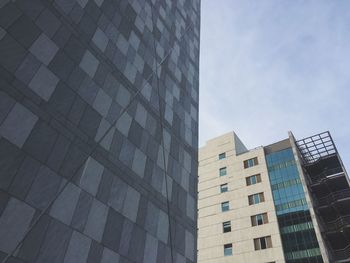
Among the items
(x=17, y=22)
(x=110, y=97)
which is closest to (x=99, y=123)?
(x=110, y=97)

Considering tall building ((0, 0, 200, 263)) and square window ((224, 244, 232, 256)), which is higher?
square window ((224, 244, 232, 256))

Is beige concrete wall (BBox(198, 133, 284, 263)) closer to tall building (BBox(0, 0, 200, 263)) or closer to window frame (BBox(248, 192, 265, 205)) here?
window frame (BBox(248, 192, 265, 205))

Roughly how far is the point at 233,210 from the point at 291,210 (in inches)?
384

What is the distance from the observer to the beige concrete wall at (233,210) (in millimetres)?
49281

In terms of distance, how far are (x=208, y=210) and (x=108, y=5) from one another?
4300 cm

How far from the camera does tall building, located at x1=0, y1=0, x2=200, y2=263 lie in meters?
14.2

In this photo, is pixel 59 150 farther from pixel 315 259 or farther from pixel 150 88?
pixel 315 259

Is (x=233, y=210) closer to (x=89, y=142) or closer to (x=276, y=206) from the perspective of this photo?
(x=276, y=206)

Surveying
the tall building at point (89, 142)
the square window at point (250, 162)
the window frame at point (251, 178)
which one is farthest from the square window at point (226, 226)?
the tall building at point (89, 142)

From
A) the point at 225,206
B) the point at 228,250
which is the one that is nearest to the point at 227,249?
the point at 228,250

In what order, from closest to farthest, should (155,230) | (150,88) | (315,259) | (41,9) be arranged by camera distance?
(41,9), (155,230), (150,88), (315,259)

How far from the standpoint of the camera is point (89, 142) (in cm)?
1811

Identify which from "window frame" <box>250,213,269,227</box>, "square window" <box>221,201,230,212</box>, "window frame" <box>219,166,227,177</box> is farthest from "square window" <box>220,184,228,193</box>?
"window frame" <box>250,213,269,227</box>

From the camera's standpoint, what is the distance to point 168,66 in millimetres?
30594
